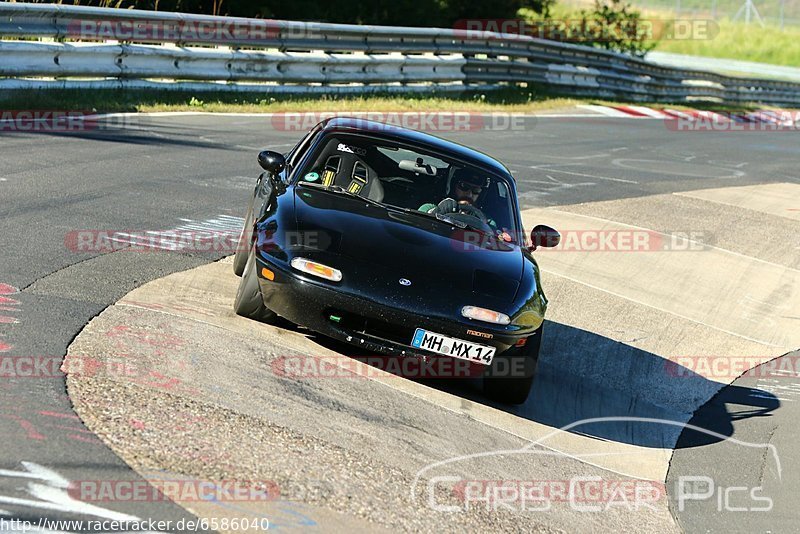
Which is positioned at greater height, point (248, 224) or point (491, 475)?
point (248, 224)

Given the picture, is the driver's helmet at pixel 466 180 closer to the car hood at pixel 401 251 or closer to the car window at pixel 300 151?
the car hood at pixel 401 251

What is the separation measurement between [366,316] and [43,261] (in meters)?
2.53

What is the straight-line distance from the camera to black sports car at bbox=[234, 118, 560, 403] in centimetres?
620

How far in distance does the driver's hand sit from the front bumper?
140 centimetres

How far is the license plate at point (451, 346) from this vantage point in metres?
6.18

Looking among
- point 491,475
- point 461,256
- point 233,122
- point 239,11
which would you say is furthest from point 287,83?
point 491,475

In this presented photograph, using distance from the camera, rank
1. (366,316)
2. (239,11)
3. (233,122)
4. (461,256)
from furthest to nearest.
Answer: (239,11) → (233,122) → (461,256) → (366,316)

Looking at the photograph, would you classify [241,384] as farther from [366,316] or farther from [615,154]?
[615,154]

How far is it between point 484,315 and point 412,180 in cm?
161

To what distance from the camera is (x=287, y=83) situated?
64.1 feet

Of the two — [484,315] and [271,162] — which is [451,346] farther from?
[271,162]

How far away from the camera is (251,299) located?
22.4 ft
